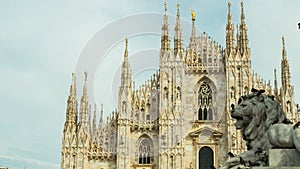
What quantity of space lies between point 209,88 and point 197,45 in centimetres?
378

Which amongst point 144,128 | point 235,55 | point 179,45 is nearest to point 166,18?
point 179,45

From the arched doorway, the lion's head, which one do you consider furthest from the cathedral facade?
the lion's head

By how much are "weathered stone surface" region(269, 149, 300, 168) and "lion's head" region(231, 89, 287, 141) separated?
64 centimetres

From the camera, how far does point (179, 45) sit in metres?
34.6

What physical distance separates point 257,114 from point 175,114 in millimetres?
25678

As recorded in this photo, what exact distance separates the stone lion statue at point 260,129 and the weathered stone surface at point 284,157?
95 millimetres

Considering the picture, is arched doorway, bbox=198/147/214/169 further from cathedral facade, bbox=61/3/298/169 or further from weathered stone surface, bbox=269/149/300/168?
weathered stone surface, bbox=269/149/300/168

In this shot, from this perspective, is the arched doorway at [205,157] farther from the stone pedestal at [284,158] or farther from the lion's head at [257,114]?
the stone pedestal at [284,158]

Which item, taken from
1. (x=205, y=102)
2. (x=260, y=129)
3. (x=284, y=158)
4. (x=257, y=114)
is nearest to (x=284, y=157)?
(x=284, y=158)

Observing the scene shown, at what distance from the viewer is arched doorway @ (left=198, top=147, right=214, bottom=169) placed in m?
32.7

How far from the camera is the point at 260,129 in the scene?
6.99 m

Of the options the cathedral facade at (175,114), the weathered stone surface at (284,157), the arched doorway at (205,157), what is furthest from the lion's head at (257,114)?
the arched doorway at (205,157)

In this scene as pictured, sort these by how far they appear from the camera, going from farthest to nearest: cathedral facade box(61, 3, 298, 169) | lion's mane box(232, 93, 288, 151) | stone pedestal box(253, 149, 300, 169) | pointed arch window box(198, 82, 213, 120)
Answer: pointed arch window box(198, 82, 213, 120) < cathedral facade box(61, 3, 298, 169) < lion's mane box(232, 93, 288, 151) < stone pedestal box(253, 149, 300, 169)

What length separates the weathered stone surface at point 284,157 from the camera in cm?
627
